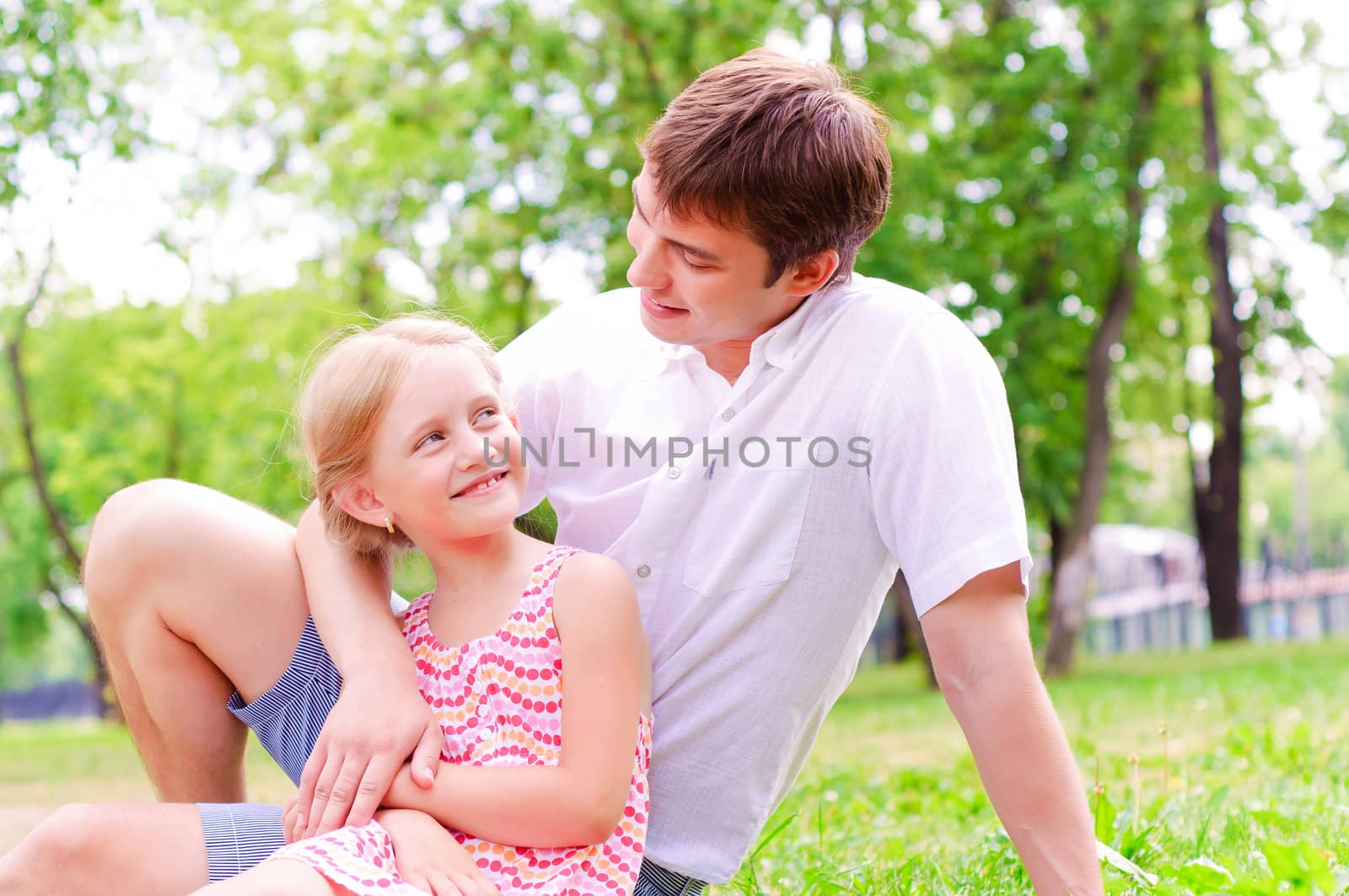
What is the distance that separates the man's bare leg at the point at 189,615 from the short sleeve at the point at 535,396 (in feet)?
1.33

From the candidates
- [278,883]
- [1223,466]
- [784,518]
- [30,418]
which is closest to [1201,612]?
[1223,466]

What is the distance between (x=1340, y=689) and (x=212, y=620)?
6655mm

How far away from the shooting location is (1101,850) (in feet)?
7.04

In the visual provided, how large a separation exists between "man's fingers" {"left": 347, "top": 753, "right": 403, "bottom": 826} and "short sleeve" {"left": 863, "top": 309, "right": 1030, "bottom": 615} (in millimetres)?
737

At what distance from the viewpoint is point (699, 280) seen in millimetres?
1963

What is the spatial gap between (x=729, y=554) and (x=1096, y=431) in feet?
33.6

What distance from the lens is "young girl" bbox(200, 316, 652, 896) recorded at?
5.50ft

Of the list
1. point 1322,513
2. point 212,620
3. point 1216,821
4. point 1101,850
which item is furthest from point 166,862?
point 1322,513

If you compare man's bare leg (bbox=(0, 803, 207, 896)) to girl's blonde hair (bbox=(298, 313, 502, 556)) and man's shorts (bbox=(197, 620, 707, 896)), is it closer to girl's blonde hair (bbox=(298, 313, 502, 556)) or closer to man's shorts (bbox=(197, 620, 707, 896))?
man's shorts (bbox=(197, 620, 707, 896))

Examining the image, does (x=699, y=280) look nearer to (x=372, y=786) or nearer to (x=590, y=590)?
(x=590, y=590)

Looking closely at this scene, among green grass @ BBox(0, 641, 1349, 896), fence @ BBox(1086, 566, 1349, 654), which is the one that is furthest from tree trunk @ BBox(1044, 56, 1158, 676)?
fence @ BBox(1086, 566, 1349, 654)

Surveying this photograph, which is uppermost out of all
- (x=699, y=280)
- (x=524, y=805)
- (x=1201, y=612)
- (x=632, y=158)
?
(x=632, y=158)

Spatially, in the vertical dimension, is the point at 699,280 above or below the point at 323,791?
above

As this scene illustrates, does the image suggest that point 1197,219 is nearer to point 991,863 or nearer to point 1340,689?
point 1340,689
